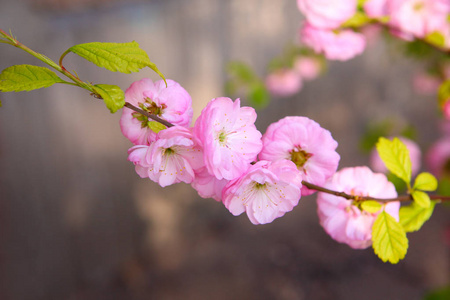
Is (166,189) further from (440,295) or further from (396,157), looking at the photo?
(396,157)

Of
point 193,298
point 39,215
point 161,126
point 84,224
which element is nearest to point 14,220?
point 39,215

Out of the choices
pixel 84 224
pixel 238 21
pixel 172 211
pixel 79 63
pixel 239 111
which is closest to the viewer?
pixel 239 111

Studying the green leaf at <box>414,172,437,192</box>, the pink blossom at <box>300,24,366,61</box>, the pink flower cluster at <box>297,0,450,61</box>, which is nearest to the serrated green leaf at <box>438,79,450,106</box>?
the pink flower cluster at <box>297,0,450,61</box>

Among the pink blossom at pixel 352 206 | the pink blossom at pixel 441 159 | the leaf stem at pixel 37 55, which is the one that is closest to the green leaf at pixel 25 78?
the leaf stem at pixel 37 55

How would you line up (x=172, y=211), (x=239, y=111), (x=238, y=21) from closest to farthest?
(x=239, y=111)
(x=238, y=21)
(x=172, y=211)

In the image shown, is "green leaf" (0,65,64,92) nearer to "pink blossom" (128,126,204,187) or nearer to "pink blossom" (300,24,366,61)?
"pink blossom" (128,126,204,187)

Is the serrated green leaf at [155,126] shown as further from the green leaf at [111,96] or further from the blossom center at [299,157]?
the blossom center at [299,157]

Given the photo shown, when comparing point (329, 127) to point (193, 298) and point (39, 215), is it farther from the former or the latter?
point (39, 215)
